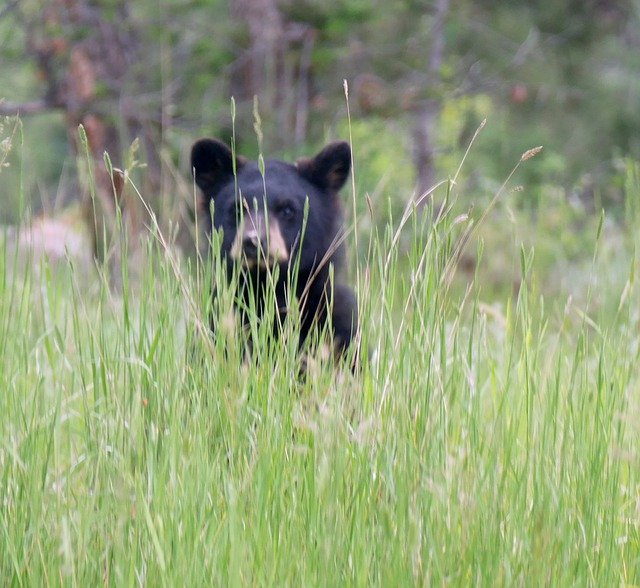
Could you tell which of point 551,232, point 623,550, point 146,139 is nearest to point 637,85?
point 551,232

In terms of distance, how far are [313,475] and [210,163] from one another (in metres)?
2.34

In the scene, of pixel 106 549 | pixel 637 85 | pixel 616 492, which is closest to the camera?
pixel 106 549

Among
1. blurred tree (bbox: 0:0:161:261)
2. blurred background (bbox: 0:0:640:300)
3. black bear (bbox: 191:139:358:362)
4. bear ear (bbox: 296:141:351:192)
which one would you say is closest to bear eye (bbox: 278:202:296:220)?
black bear (bbox: 191:139:358:362)

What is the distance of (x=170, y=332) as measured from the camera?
242cm

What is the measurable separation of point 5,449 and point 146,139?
5955 mm

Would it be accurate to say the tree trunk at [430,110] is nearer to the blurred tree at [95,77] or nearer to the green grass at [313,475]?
the blurred tree at [95,77]

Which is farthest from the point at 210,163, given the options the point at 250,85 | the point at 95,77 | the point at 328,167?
the point at 250,85

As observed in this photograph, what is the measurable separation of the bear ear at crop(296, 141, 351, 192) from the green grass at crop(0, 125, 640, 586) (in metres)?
1.85

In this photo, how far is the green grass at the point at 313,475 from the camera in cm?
213

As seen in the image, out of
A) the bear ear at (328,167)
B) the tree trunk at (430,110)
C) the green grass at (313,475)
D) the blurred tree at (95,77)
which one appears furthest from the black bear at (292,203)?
the tree trunk at (430,110)

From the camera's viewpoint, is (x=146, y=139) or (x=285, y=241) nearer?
(x=285, y=241)

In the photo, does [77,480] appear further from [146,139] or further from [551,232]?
[551,232]

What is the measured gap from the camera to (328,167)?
4.39 meters

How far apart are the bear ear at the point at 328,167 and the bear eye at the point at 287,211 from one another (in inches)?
10.3
